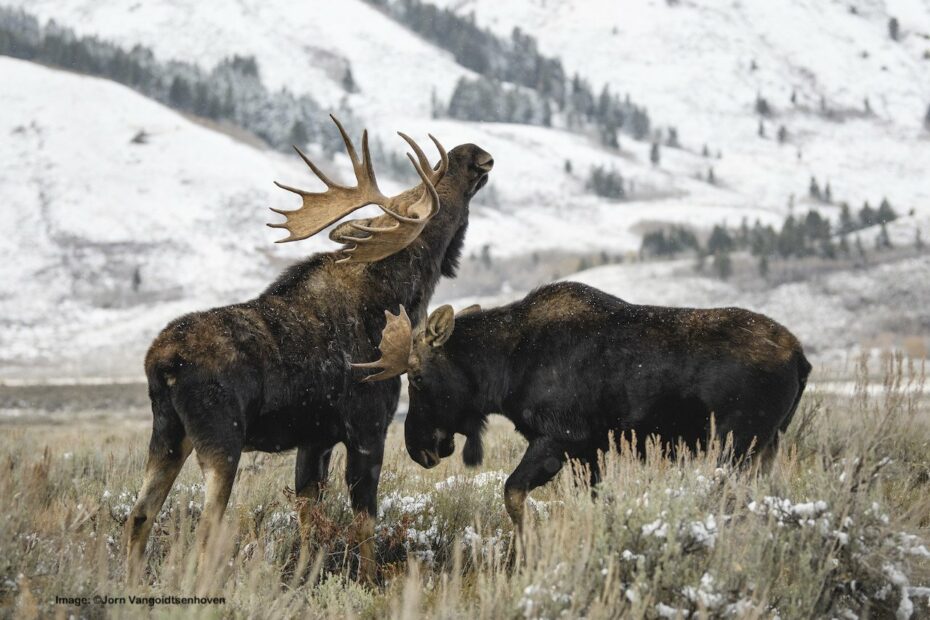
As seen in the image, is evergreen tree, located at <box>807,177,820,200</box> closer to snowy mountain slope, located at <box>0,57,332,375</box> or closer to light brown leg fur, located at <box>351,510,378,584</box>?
snowy mountain slope, located at <box>0,57,332,375</box>

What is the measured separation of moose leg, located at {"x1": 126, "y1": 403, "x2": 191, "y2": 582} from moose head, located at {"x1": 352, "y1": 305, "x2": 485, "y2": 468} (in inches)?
62.6

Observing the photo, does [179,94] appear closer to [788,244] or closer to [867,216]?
[788,244]

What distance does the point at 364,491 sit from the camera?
5.74 m

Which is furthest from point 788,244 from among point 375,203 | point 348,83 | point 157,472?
point 348,83

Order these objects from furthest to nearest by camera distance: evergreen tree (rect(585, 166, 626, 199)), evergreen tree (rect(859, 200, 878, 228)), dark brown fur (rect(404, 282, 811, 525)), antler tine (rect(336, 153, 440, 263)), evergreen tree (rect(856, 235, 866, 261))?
1. evergreen tree (rect(585, 166, 626, 199))
2. evergreen tree (rect(859, 200, 878, 228))
3. evergreen tree (rect(856, 235, 866, 261))
4. antler tine (rect(336, 153, 440, 263))
5. dark brown fur (rect(404, 282, 811, 525))

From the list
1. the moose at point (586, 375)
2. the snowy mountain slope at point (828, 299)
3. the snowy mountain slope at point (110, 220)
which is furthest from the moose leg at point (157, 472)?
the snowy mountain slope at point (828, 299)

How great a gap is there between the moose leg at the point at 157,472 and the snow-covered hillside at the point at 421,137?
3575cm

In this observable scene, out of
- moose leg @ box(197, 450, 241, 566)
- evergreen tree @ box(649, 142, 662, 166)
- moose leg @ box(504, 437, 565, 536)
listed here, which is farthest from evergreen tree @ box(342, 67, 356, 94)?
moose leg @ box(197, 450, 241, 566)

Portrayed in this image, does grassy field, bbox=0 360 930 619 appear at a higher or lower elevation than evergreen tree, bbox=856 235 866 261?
higher

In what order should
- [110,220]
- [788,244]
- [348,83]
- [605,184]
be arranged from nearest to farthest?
1. [788,244]
2. [110,220]
3. [605,184]
4. [348,83]

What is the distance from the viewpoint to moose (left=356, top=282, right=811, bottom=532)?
5438 mm

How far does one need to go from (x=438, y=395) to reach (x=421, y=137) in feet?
312

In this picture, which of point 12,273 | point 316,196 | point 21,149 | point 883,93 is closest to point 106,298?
point 12,273

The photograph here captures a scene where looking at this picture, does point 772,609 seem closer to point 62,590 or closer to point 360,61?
point 62,590
